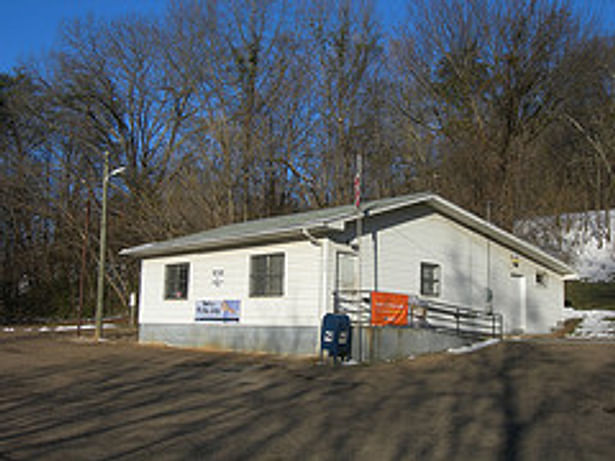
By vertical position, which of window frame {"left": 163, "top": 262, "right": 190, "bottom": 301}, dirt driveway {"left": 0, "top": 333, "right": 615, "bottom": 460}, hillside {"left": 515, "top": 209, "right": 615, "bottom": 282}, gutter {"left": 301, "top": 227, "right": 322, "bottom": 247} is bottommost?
dirt driveway {"left": 0, "top": 333, "right": 615, "bottom": 460}

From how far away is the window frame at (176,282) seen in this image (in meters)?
22.6

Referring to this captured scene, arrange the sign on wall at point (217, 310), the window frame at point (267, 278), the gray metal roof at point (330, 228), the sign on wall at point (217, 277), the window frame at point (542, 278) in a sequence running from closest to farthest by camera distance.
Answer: the gray metal roof at point (330, 228), the window frame at point (267, 278), the sign on wall at point (217, 310), the sign on wall at point (217, 277), the window frame at point (542, 278)

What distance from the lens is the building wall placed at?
Answer: 19266mm

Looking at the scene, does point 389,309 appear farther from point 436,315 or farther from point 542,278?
point 542,278

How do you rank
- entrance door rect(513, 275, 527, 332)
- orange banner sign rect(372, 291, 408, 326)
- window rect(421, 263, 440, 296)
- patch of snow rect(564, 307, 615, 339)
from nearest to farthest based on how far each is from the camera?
orange banner sign rect(372, 291, 408, 326)
window rect(421, 263, 440, 296)
patch of snow rect(564, 307, 615, 339)
entrance door rect(513, 275, 527, 332)

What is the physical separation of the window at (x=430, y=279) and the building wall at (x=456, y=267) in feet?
0.63

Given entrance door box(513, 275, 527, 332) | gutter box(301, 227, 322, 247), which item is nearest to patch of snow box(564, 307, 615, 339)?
entrance door box(513, 275, 527, 332)

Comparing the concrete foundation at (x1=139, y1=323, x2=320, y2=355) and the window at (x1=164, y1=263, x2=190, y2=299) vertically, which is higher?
the window at (x1=164, y1=263, x2=190, y2=299)

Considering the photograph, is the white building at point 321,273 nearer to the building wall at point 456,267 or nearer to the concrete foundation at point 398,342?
the building wall at point 456,267

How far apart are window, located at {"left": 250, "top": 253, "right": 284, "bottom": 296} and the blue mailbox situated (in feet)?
8.60

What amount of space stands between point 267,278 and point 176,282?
4.93m

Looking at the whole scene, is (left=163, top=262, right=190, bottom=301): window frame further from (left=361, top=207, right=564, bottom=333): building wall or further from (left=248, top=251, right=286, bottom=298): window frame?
(left=361, top=207, right=564, bottom=333): building wall

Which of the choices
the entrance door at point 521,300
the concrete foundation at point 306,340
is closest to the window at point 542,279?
the entrance door at point 521,300

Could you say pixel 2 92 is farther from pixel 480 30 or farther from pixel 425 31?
pixel 480 30
